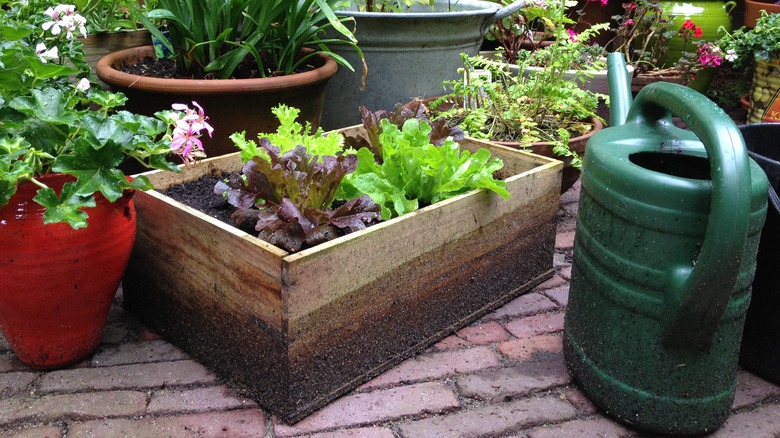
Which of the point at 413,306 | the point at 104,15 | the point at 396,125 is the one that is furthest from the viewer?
the point at 104,15

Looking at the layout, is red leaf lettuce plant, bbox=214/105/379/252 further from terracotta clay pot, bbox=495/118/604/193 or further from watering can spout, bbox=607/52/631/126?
terracotta clay pot, bbox=495/118/604/193

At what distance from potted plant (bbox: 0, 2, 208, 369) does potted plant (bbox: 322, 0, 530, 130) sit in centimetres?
120

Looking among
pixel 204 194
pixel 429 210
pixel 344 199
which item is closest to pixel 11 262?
pixel 204 194

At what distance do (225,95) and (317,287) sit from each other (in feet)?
3.22

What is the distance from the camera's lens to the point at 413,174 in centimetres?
178

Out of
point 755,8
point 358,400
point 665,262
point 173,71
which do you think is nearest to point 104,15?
point 173,71

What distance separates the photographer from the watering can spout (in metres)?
1.78

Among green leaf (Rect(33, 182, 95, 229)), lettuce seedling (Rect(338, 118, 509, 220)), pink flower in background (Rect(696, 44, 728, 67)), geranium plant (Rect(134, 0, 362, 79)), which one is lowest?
pink flower in background (Rect(696, 44, 728, 67))

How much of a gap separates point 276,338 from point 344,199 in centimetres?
47

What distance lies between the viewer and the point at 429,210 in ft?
5.65

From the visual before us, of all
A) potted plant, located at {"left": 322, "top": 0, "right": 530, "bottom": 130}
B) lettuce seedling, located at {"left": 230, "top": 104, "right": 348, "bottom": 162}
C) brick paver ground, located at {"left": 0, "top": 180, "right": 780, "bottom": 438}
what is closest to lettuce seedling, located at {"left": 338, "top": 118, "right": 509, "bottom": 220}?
lettuce seedling, located at {"left": 230, "top": 104, "right": 348, "bottom": 162}

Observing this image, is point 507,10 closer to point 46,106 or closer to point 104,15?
point 104,15

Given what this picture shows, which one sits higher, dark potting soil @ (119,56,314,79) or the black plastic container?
dark potting soil @ (119,56,314,79)

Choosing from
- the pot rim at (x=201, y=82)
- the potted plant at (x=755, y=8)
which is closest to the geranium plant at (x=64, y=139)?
the pot rim at (x=201, y=82)
